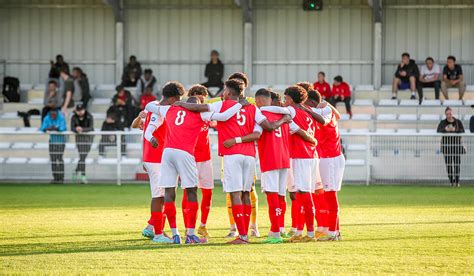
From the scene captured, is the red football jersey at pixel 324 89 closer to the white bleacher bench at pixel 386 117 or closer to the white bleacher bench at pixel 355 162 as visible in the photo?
the white bleacher bench at pixel 386 117

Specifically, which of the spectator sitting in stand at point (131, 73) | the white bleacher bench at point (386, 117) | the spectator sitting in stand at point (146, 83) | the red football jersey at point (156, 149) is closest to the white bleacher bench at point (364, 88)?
the white bleacher bench at point (386, 117)

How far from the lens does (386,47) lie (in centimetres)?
3194

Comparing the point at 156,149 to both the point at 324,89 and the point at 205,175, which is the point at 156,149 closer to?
the point at 205,175

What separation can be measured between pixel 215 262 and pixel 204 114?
262 centimetres

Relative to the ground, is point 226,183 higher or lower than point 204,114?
lower

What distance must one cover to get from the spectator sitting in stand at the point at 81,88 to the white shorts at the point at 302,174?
17.9m

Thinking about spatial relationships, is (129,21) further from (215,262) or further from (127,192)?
(215,262)

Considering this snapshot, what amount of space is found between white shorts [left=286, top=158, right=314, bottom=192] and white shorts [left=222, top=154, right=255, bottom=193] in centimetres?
61

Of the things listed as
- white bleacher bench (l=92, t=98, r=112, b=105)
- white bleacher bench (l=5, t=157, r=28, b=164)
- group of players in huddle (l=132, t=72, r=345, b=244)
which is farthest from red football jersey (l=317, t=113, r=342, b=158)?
white bleacher bench (l=92, t=98, r=112, b=105)

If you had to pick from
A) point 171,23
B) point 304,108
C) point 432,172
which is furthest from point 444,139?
point 304,108

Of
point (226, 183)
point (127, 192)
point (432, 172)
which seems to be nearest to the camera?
point (226, 183)

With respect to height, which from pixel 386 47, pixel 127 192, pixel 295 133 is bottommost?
pixel 127 192

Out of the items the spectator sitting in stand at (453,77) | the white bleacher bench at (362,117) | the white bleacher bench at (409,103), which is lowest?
the white bleacher bench at (362,117)

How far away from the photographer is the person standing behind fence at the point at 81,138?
2591 cm
